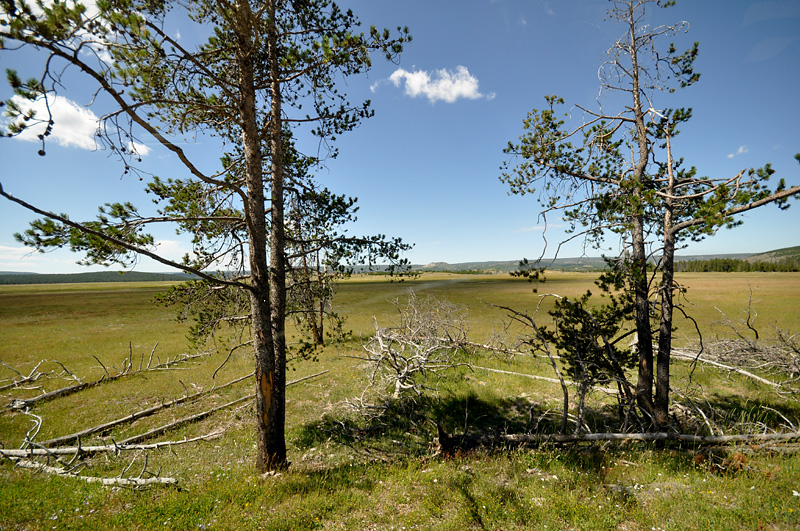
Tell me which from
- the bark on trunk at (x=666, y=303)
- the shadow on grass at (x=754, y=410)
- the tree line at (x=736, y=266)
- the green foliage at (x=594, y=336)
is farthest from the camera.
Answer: the tree line at (x=736, y=266)

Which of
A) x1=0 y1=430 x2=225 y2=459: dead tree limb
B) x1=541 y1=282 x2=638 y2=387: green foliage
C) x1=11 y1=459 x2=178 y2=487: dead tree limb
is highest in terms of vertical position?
x1=541 y1=282 x2=638 y2=387: green foliage

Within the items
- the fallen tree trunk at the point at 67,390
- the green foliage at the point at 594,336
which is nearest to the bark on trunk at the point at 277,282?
the fallen tree trunk at the point at 67,390

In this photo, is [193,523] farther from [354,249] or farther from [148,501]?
[354,249]

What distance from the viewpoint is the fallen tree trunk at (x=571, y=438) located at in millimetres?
6359

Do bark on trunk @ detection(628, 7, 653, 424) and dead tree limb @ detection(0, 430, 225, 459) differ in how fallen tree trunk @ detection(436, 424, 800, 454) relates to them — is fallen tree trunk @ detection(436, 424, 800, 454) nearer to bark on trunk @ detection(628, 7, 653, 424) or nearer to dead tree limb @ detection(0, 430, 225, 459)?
bark on trunk @ detection(628, 7, 653, 424)

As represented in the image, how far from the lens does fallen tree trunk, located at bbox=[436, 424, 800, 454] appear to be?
6.36 metres

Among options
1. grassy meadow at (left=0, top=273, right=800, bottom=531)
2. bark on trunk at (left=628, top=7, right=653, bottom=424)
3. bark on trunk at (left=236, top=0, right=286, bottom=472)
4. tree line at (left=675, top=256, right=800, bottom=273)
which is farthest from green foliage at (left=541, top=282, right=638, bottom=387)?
tree line at (left=675, top=256, right=800, bottom=273)

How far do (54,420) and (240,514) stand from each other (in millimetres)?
11039

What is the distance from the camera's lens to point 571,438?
673 cm

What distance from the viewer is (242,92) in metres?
5.74

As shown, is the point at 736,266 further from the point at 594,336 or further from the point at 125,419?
the point at 125,419

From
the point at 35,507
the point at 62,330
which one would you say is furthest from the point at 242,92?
the point at 62,330

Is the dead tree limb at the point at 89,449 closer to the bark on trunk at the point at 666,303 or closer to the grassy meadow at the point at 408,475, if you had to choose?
the grassy meadow at the point at 408,475

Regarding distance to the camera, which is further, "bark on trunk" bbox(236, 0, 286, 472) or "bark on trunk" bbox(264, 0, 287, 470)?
"bark on trunk" bbox(264, 0, 287, 470)
